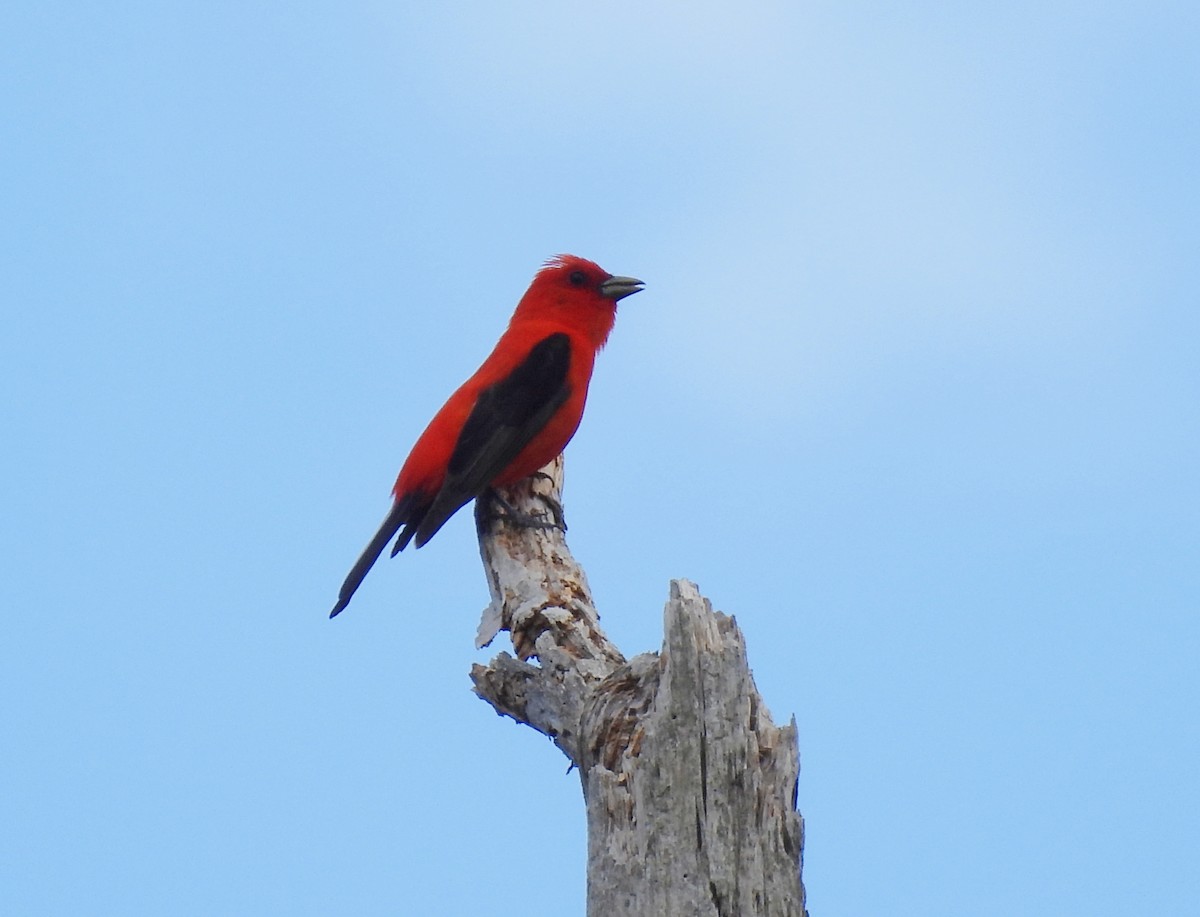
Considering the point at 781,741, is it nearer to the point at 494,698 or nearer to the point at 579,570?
the point at 494,698

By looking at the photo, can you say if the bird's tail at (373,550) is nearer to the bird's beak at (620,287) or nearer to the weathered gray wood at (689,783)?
the bird's beak at (620,287)

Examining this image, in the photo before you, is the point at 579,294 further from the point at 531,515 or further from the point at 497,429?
the point at 531,515

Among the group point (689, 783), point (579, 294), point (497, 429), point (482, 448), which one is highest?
point (579, 294)

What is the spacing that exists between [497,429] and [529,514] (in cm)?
44

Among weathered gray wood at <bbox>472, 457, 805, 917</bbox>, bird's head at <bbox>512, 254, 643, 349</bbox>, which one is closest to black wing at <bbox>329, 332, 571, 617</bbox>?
bird's head at <bbox>512, 254, 643, 349</bbox>

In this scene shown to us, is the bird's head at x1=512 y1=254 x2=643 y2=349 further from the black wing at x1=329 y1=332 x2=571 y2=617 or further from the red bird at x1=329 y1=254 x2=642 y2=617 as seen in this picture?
the black wing at x1=329 y1=332 x2=571 y2=617

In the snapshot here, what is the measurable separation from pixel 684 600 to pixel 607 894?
0.78 metres

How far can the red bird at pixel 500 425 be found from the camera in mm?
6379

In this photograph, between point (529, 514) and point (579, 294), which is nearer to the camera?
point (529, 514)

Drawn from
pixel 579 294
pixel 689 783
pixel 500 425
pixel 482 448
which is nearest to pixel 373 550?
pixel 482 448

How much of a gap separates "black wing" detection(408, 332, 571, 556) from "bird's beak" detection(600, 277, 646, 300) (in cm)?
67

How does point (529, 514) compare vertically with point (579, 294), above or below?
below

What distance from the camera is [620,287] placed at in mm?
7543

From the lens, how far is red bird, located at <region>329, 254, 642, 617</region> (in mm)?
6379
